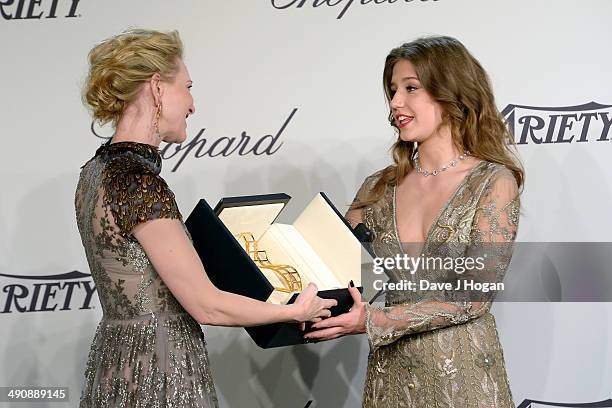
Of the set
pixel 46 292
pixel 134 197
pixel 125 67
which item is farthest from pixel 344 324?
pixel 46 292

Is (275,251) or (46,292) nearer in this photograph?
(275,251)

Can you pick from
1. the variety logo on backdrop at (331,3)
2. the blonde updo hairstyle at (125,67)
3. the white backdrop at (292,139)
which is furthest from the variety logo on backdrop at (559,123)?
the blonde updo hairstyle at (125,67)

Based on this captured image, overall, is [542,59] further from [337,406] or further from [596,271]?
[337,406]

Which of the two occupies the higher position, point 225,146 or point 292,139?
point 292,139

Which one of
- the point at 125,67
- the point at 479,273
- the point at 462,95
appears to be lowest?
the point at 479,273

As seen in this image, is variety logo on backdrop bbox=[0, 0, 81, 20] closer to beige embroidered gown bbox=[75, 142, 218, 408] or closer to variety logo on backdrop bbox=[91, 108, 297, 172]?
variety logo on backdrop bbox=[91, 108, 297, 172]

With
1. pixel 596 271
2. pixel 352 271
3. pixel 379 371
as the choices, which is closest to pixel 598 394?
pixel 596 271

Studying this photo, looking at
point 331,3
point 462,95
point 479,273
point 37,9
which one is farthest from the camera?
point 37,9

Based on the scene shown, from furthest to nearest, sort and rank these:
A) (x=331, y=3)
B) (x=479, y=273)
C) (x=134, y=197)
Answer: (x=331, y=3) → (x=479, y=273) → (x=134, y=197)

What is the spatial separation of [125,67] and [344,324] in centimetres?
81

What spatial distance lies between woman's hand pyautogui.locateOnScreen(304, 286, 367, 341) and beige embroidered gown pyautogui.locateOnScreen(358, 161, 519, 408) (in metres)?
0.03

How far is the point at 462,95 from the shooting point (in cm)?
215

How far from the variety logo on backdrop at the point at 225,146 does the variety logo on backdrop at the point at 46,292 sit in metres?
0.55

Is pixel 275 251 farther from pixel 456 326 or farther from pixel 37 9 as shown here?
pixel 37 9
